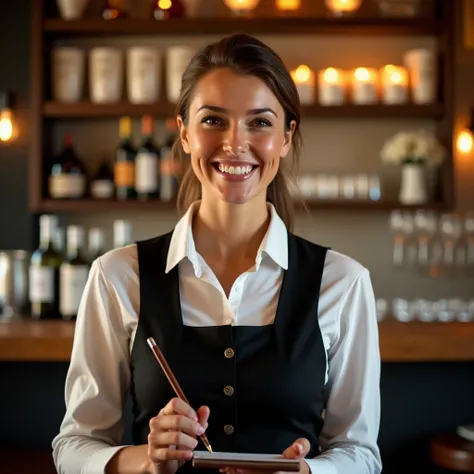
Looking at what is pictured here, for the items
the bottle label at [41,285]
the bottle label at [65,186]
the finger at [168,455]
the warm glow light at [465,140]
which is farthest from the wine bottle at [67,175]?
the finger at [168,455]

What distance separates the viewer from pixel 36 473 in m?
2.56

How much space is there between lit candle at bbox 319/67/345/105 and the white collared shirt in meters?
2.11

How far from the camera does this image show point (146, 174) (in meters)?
3.49

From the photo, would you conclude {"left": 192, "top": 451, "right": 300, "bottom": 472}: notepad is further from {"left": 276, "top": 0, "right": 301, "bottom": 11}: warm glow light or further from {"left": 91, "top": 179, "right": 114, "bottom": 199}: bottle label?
{"left": 276, "top": 0, "right": 301, "bottom": 11}: warm glow light

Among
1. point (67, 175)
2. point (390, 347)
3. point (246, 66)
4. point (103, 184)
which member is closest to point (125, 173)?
point (103, 184)

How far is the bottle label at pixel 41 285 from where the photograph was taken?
3.28 meters

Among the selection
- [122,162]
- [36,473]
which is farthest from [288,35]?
[36,473]

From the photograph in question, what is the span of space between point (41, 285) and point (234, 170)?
2061mm

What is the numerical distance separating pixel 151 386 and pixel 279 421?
229 mm

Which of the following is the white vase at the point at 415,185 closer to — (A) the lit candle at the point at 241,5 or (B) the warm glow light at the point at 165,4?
(A) the lit candle at the point at 241,5

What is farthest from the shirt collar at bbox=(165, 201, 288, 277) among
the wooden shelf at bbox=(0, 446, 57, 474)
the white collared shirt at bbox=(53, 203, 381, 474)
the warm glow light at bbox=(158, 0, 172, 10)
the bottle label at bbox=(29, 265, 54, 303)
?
the warm glow light at bbox=(158, 0, 172, 10)

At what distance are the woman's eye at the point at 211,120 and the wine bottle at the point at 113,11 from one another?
7.43ft

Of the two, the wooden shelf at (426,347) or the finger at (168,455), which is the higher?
the finger at (168,455)

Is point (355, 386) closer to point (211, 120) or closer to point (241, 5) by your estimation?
point (211, 120)
